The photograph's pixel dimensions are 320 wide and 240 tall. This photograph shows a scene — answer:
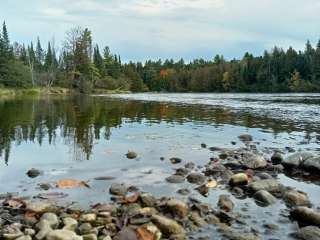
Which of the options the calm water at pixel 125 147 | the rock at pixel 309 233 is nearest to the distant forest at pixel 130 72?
the calm water at pixel 125 147

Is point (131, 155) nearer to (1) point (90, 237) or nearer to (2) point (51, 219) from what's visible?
(2) point (51, 219)

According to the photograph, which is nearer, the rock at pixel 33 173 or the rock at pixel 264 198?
the rock at pixel 264 198

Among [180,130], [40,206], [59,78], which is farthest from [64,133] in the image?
[59,78]

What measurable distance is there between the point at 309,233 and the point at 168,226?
2.95 m

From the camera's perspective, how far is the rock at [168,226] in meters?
8.78

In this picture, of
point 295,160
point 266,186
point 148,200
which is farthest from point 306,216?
point 295,160

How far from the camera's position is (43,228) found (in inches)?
335

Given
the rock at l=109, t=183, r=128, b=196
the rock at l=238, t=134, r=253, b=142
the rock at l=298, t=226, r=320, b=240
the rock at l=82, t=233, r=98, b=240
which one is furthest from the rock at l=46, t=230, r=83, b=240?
the rock at l=238, t=134, r=253, b=142

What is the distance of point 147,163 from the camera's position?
1606cm

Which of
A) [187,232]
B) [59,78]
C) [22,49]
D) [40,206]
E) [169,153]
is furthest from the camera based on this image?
[22,49]

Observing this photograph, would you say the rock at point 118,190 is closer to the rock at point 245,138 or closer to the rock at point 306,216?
the rock at point 306,216

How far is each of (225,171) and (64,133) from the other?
1282 cm

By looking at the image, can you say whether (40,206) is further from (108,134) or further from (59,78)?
(59,78)

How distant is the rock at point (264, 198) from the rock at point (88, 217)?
177 inches
